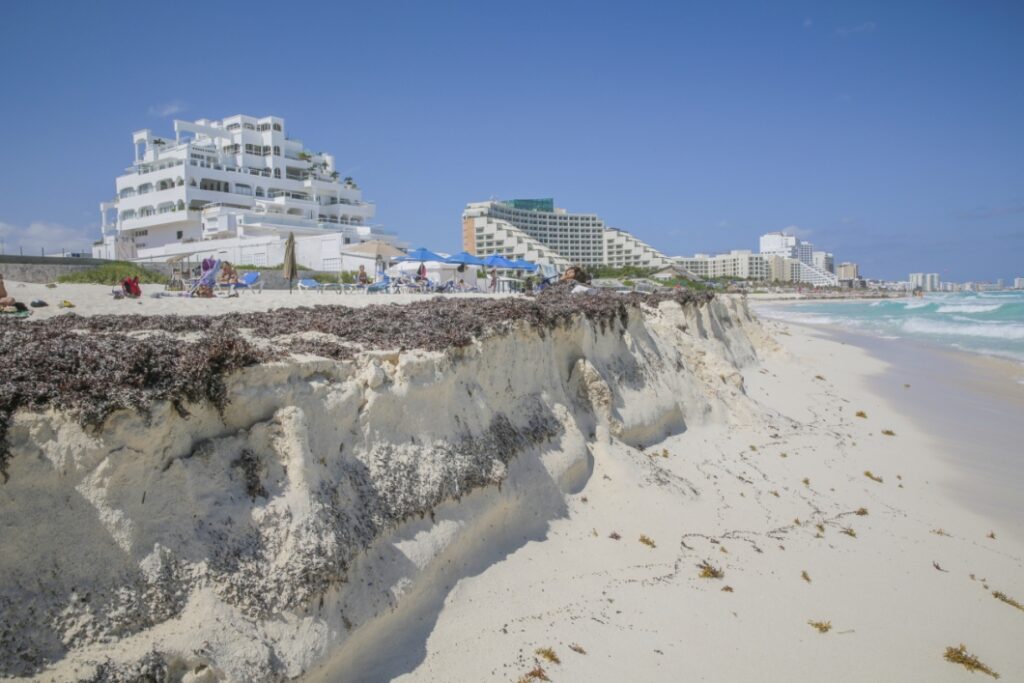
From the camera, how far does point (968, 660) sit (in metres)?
6.73

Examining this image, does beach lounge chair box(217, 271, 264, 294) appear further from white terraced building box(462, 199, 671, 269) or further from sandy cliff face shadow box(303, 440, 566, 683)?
white terraced building box(462, 199, 671, 269)

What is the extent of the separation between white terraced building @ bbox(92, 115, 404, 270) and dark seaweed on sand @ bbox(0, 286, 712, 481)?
4146 centimetres

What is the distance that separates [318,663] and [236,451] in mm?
2017

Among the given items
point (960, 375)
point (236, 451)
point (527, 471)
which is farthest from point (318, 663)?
point (960, 375)

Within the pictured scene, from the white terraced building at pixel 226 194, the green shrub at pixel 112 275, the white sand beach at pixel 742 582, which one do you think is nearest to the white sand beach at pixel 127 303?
the white sand beach at pixel 742 582

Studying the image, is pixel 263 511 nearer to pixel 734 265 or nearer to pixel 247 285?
pixel 247 285

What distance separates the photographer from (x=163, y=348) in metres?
6.02

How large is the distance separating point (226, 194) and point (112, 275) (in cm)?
3681

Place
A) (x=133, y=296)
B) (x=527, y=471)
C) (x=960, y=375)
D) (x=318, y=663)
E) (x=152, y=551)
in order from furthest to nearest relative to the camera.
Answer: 1. (x=960, y=375)
2. (x=133, y=296)
3. (x=527, y=471)
4. (x=318, y=663)
5. (x=152, y=551)

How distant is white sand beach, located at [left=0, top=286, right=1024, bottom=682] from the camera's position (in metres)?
5.00

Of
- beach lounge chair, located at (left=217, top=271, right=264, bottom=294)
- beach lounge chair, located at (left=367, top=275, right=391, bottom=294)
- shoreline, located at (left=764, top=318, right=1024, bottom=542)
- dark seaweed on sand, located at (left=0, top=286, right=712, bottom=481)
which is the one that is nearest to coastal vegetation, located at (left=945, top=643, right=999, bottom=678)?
shoreline, located at (left=764, top=318, right=1024, bottom=542)

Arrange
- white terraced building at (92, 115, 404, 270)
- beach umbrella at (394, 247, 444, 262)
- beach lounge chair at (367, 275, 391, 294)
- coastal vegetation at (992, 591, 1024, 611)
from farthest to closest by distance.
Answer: white terraced building at (92, 115, 404, 270)
beach umbrella at (394, 247, 444, 262)
beach lounge chair at (367, 275, 391, 294)
coastal vegetation at (992, 591, 1024, 611)

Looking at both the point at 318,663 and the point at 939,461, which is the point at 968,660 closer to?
the point at 318,663

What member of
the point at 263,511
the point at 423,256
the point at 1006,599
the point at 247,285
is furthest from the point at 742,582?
the point at 423,256
